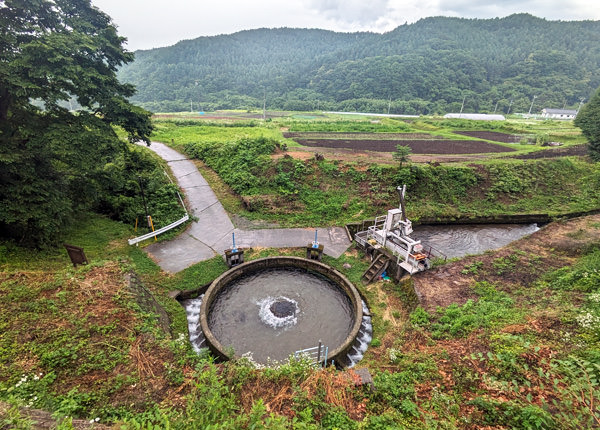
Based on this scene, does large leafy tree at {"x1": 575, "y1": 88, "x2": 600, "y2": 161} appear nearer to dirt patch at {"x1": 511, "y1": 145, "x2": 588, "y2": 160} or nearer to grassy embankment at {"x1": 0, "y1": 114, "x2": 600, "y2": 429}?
dirt patch at {"x1": 511, "y1": 145, "x2": 588, "y2": 160}

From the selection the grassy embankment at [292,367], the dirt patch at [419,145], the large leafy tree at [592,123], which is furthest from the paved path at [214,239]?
the large leafy tree at [592,123]

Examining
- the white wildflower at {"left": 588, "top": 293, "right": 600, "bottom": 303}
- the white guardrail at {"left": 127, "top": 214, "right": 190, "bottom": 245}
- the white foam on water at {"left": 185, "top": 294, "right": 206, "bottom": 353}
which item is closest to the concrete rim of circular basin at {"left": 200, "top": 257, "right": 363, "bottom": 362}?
the white foam on water at {"left": 185, "top": 294, "right": 206, "bottom": 353}

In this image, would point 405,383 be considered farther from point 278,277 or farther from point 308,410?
point 278,277

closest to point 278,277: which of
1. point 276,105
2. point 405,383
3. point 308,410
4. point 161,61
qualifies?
point 405,383

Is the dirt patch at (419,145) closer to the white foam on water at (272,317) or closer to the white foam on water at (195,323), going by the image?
the white foam on water at (272,317)

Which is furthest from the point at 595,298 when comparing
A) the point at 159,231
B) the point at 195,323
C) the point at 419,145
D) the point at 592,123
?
the point at 592,123

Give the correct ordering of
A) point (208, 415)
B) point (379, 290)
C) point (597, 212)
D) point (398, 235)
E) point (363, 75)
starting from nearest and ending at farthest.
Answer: point (208, 415)
point (379, 290)
point (398, 235)
point (597, 212)
point (363, 75)
